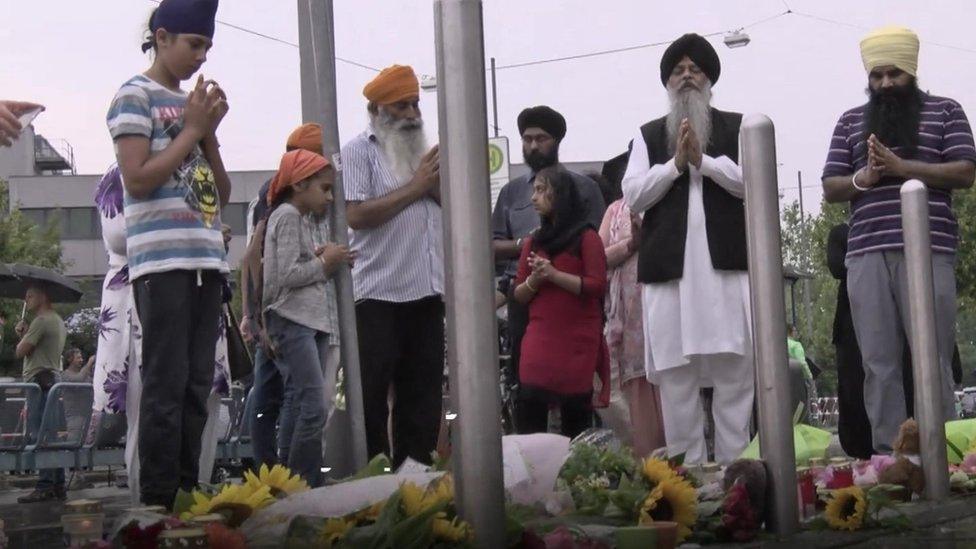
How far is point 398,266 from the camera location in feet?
23.0

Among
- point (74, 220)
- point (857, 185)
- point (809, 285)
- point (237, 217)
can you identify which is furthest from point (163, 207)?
point (237, 217)

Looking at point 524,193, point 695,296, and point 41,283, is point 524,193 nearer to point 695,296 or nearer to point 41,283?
point 695,296

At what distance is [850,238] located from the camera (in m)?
7.85

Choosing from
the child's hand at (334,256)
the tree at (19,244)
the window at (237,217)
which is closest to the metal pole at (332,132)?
the child's hand at (334,256)

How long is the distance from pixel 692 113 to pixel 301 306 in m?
1.86

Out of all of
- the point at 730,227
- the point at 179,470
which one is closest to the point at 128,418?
the point at 179,470

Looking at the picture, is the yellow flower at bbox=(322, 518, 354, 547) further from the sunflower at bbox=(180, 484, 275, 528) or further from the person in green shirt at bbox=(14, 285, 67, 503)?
the person in green shirt at bbox=(14, 285, 67, 503)

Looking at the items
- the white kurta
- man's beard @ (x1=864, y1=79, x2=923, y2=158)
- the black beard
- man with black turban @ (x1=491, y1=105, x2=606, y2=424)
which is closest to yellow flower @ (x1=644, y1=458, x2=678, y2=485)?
the white kurta

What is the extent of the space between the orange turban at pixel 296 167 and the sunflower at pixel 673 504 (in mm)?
2389

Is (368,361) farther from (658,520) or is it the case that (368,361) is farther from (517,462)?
(658,520)

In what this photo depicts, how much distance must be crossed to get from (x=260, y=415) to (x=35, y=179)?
81.3 metres

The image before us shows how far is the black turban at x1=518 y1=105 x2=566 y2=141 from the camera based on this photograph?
927 centimetres

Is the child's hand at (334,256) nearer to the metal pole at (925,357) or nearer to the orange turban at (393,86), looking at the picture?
the orange turban at (393,86)

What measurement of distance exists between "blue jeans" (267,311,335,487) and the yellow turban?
2832 millimetres
